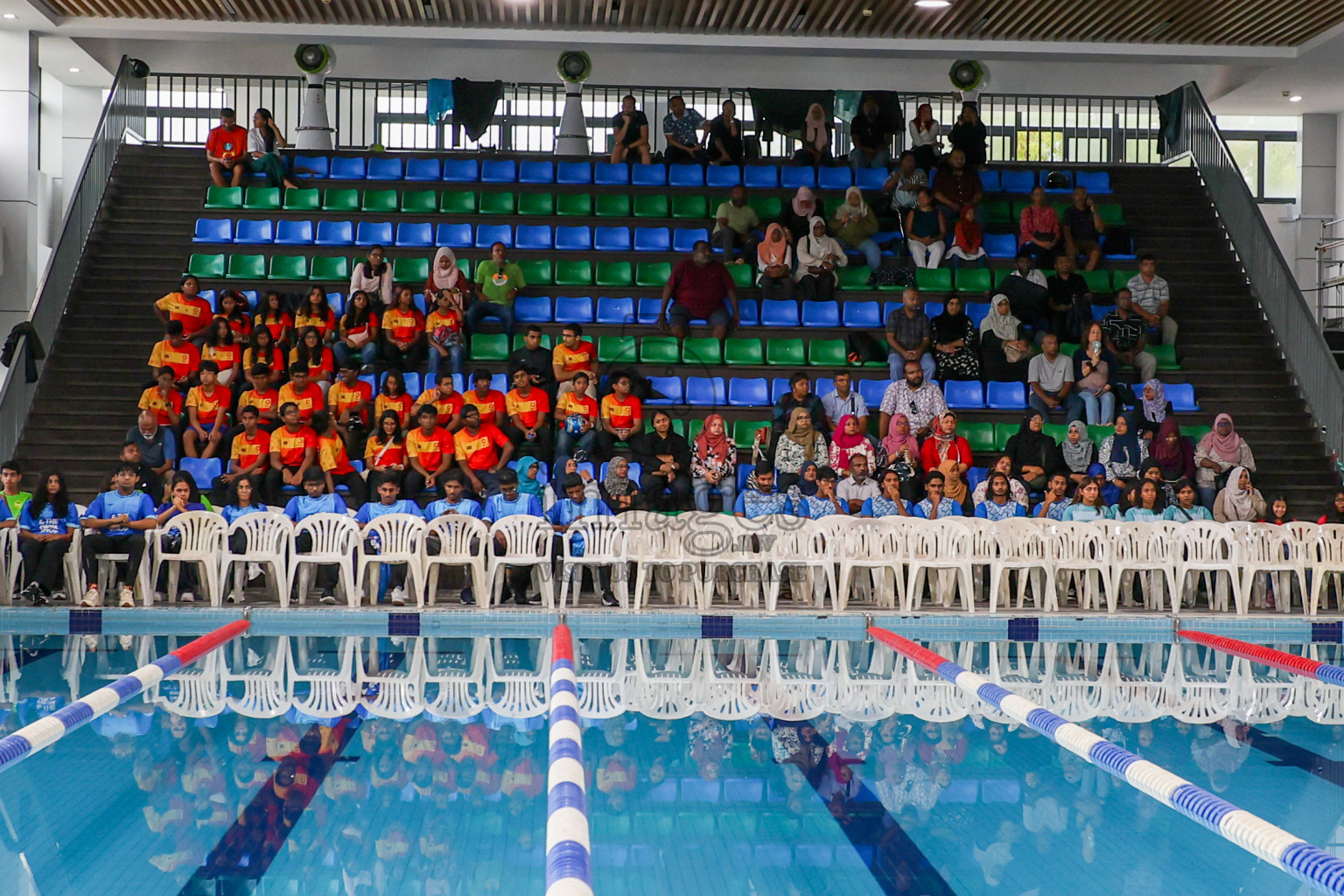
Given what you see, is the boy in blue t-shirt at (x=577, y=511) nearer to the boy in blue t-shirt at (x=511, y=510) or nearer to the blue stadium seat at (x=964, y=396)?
the boy in blue t-shirt at (x=511, y=510)

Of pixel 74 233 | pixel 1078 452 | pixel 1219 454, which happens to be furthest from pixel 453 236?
pixel 1219 454

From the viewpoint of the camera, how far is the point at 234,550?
9.38 meters

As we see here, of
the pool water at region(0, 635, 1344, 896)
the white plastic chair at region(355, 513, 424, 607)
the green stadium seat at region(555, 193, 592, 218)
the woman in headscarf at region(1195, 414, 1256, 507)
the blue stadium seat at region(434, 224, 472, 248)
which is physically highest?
the green stadium seat at region(555, 193, 592, 218)

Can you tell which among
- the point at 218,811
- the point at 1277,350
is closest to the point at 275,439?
the point at 218,811

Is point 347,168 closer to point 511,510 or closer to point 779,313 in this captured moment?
point 779,313

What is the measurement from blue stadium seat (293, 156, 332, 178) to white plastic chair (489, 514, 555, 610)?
7441 mm

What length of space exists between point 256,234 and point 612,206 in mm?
3923

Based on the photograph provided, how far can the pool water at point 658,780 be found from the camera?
12.6ft

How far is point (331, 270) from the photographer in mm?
13461

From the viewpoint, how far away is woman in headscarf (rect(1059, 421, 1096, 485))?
11.0m

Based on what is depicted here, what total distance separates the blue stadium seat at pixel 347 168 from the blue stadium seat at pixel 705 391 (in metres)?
5.42

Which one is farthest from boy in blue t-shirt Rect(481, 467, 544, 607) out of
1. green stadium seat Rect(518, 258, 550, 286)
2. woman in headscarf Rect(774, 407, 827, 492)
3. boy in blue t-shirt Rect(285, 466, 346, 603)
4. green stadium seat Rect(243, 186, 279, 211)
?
green stadium seat Rect(243, 186, 279, 211)

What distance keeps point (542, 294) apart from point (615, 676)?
Answer: 7115 millimetres

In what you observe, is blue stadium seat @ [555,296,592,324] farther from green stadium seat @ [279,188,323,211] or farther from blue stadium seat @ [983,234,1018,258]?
blue stadium seat @ [983,234,1018,258]
